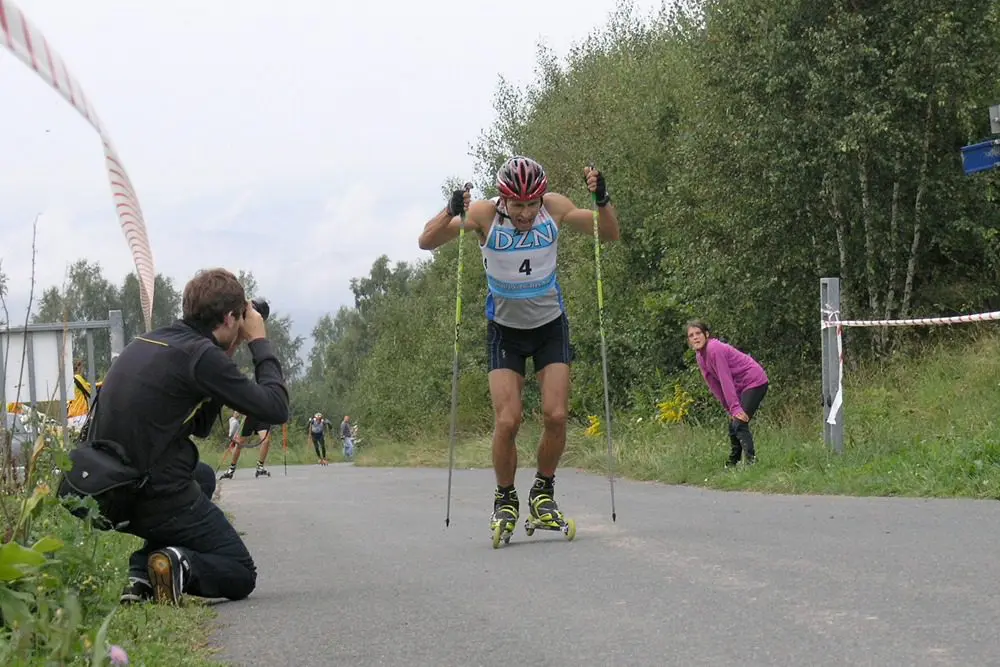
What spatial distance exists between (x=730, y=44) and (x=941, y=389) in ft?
30.0

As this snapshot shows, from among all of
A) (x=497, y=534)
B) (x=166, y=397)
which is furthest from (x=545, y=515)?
(x=166, y=397)

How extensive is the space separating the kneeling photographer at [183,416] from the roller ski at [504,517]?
1935 mm

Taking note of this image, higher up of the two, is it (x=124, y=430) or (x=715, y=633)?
(x=124, y=430)

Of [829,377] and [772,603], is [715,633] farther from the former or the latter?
[829,377]

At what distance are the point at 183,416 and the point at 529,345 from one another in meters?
2.81

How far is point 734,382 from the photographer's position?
1491cm

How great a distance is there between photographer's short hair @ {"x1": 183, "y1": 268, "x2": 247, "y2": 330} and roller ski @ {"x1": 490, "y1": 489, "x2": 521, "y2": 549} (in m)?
2.41

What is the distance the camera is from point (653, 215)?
2955 cm

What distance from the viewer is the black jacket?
630 cm

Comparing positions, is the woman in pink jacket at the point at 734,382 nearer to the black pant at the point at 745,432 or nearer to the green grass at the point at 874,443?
the black pant at the point at 745,432

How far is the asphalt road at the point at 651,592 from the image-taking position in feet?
15.6

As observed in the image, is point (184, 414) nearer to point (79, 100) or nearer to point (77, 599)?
point (77, 599)

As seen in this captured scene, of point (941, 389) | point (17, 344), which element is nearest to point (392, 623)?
point (17, 344)

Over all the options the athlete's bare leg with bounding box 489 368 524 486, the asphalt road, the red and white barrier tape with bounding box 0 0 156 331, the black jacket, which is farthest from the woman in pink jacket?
the red and white barrier tape with bounding box 0 0 156 331
